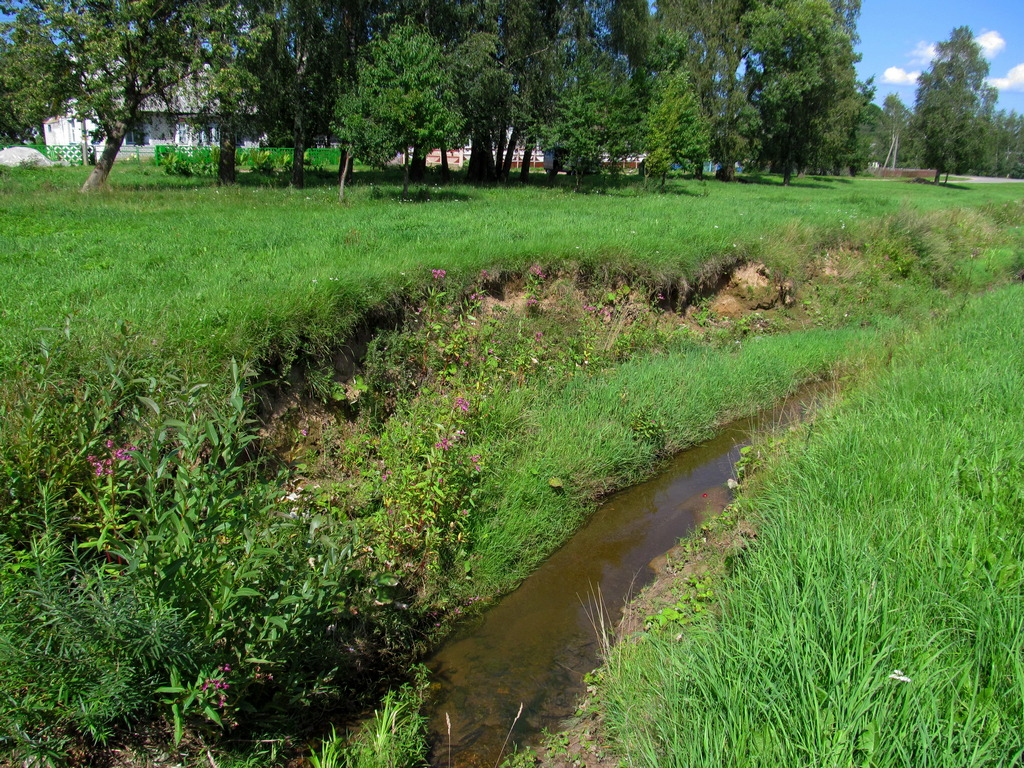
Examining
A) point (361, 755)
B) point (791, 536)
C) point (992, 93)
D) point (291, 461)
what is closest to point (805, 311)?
point (791, 536)

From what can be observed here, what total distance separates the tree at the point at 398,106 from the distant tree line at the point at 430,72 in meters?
0.04

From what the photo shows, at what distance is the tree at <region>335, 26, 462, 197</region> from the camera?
15875 millimetres

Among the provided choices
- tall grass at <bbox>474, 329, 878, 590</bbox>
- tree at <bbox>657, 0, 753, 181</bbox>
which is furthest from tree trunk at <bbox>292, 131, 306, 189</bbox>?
tree at <bbox>657, 0, 753, 181</bbox>

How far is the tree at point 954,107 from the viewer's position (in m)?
47.0

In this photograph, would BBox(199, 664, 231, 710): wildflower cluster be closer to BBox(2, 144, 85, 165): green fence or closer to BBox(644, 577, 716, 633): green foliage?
BBox(644, 577, 716, 633): green foliage

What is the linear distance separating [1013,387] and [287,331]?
714cm

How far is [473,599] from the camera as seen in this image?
18.3 ft

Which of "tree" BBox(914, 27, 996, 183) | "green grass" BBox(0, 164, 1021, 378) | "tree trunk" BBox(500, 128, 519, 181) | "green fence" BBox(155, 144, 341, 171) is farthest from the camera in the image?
"tree" BBox(914, 27, 996, 183)

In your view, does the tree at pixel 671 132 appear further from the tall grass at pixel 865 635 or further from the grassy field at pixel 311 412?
the tall grass at pixel 865 635

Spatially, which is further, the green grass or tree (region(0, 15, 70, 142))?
tree (region(0, 15, 70, 142))

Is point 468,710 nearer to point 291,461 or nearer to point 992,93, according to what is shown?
point 291,461

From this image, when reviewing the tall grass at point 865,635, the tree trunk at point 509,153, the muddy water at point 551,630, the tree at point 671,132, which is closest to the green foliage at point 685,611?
the tall grass at point 865,635

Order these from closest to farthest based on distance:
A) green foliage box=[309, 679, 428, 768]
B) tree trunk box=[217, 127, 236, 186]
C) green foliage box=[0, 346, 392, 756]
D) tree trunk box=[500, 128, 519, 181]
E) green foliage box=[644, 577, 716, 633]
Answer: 1. green foliage box=[0, 346, 392, 756]
2. green foliage box=[309, 679, 428, 768]
3. green foliage box=[644, 577, 716, 633]
4. tree trunk box=[217, 127, 236, 186]
5. tree trunk box=[500, 128, 519, 181]

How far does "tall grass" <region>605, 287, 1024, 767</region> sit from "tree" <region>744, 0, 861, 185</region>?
3662 centimetres
